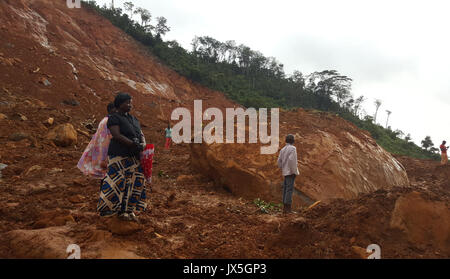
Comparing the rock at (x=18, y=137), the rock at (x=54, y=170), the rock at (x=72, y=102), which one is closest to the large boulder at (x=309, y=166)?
the rock at (x=54, y=170)

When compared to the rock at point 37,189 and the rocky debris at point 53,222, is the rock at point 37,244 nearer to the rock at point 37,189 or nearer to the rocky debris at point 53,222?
the rocky debris at point 53,222

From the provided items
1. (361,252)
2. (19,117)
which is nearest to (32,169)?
(19,117)

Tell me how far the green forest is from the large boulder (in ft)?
67.7

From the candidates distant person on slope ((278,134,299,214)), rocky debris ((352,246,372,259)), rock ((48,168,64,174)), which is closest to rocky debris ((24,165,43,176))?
rock ((48,168,64,174))

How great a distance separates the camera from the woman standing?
2.78 m

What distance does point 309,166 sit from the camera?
5.50 meters

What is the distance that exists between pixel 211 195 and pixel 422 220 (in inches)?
127

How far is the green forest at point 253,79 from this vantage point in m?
27.0

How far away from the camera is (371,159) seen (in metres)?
6.51

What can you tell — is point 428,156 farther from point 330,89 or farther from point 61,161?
point 61,161

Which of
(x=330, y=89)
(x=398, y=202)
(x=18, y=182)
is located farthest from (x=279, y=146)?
(x=330, y=89)

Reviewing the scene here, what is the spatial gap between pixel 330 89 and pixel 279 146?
103 feet

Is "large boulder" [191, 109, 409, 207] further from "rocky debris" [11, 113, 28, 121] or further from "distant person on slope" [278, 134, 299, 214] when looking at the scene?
"rocky debris" [11, 113, 28, 121]

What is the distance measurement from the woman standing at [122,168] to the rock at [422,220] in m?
2.60
